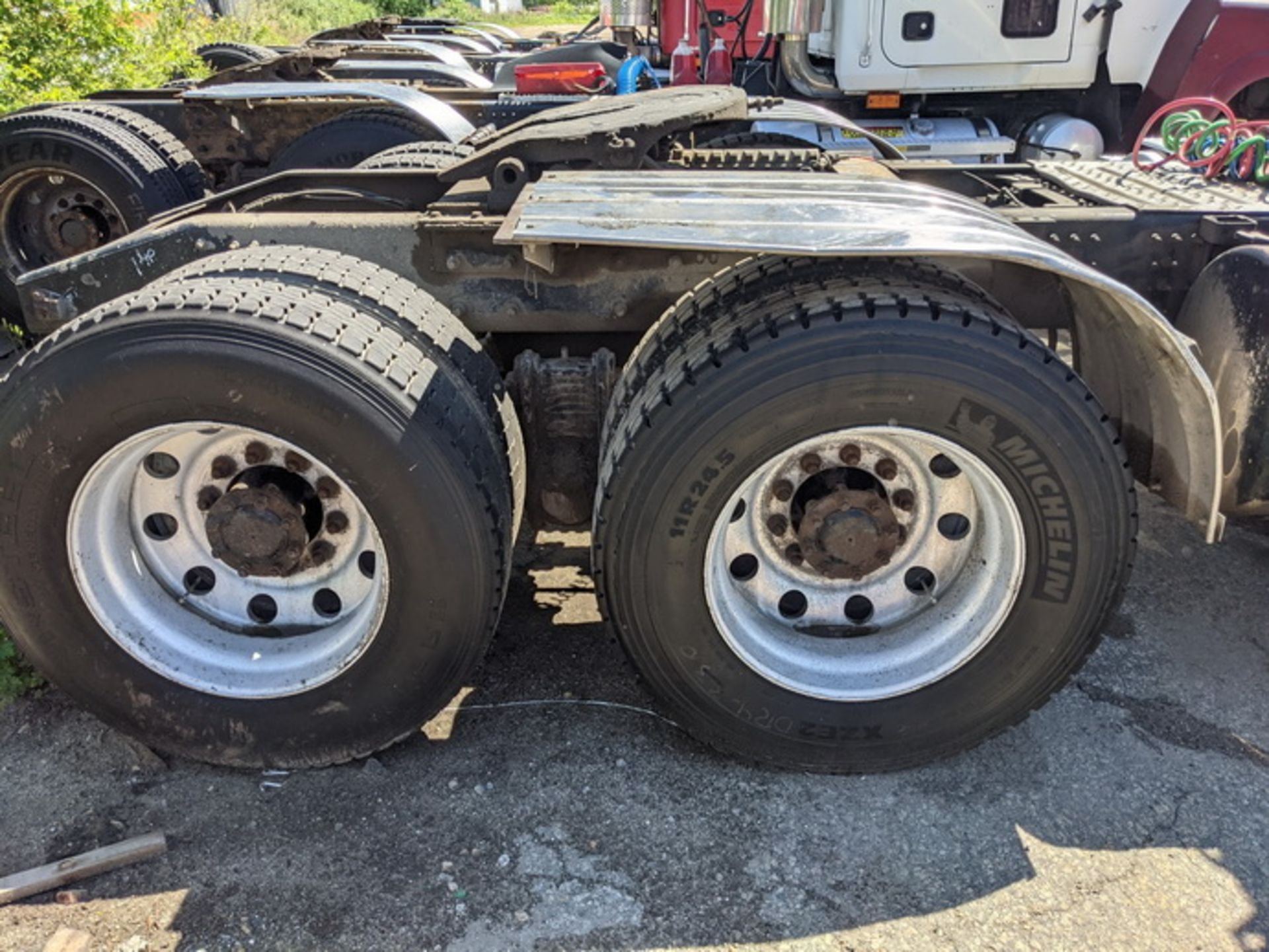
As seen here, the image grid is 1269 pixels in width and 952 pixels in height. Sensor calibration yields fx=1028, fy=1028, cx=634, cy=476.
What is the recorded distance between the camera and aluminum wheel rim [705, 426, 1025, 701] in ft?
9.12

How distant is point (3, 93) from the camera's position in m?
7.76

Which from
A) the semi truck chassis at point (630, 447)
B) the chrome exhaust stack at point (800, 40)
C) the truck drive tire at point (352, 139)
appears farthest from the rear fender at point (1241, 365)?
the chrome exhaust stack at point (800, 40)

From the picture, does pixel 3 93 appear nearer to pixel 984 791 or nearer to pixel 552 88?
pixel 552 88

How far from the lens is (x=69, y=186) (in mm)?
5812

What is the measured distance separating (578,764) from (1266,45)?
7.90 meters

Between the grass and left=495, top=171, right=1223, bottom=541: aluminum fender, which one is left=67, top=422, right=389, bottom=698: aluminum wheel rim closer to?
the grass

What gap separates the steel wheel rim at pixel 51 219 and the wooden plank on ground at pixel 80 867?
4168 millimetres

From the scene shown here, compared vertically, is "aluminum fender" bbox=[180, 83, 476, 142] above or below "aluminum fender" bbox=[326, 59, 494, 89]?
below

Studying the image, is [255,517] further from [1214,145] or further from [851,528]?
[1214,145]

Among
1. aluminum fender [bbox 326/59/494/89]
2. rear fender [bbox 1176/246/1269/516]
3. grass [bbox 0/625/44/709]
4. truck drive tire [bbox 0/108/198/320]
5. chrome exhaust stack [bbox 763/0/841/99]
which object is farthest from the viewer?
aluminum fender [bbox 326/59/494/89]

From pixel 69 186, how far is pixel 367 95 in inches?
73.4

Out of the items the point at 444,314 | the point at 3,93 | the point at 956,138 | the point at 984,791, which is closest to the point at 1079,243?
the point at 984,791

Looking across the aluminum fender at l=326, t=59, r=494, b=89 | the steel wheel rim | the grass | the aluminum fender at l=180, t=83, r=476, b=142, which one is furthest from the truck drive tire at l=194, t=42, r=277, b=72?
the grass

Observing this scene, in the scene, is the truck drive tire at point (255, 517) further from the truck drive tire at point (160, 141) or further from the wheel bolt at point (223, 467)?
the truck drive tire at point (160, 141)
